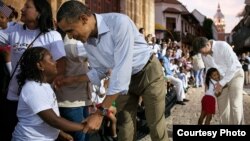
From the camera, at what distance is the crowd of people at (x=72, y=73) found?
306 centimetres

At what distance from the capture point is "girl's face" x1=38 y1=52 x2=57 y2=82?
3342 mm

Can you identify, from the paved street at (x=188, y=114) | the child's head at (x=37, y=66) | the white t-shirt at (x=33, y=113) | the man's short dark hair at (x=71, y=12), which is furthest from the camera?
the paved street at (x=188, y=114)

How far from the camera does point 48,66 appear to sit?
11.0 feet

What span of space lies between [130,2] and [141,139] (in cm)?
1244

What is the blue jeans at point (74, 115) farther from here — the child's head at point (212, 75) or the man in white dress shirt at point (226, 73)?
the child's head at point (212, 75)

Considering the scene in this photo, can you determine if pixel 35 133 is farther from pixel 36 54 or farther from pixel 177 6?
pixel 177 6

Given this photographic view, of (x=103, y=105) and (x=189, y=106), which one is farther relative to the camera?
(x=189, y=106)

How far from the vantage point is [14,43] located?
3688 mm

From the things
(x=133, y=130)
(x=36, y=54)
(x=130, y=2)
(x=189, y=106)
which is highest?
(x=130, y=2)

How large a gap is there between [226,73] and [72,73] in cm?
265

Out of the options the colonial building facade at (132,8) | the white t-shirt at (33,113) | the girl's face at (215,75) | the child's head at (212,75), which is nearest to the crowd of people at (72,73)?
the white t-shirt at (33,113)

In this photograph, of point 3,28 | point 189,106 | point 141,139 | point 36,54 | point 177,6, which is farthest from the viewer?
point 177,6

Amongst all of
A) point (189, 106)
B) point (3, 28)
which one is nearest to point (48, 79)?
point (3, 28)

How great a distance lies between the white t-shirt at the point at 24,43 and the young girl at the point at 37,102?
0.22 meters
